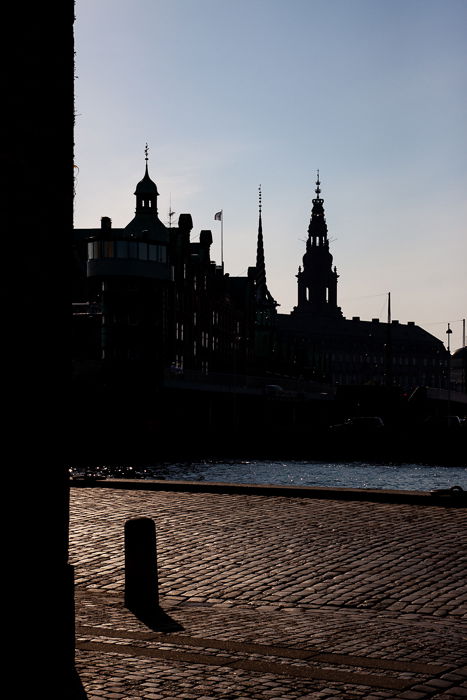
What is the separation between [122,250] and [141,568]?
7433 centimetres

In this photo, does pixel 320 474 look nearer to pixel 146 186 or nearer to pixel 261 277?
pixel 146 186

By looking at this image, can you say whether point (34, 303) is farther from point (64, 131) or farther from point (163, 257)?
point (163, 257)

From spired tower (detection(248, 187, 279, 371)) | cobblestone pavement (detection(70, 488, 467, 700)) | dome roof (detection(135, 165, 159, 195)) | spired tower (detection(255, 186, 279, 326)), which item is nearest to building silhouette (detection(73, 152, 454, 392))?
dome roof (detection(135, 165, 159, 195))

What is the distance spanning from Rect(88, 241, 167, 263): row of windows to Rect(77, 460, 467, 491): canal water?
23.5 metres

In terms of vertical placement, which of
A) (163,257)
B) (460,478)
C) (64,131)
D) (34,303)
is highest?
(163,257)

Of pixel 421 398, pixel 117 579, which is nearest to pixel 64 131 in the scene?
pixel 117 579

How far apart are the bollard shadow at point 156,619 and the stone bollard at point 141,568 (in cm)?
3

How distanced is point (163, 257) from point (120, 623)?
76.9 m

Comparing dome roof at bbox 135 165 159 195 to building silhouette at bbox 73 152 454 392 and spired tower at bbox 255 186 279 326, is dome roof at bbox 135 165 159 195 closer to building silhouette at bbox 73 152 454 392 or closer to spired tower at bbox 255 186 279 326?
building silhouette at bbox 73 152 454 392

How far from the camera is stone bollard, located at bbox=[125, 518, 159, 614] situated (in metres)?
11.5

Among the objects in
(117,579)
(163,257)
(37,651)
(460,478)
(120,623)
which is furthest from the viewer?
(163,257)

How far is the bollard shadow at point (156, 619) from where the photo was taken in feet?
33.9

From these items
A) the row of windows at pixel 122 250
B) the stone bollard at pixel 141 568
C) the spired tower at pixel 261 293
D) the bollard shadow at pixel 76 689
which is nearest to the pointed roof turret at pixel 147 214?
the row of windows at pixel 122 250

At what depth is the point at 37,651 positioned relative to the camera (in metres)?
7.73
